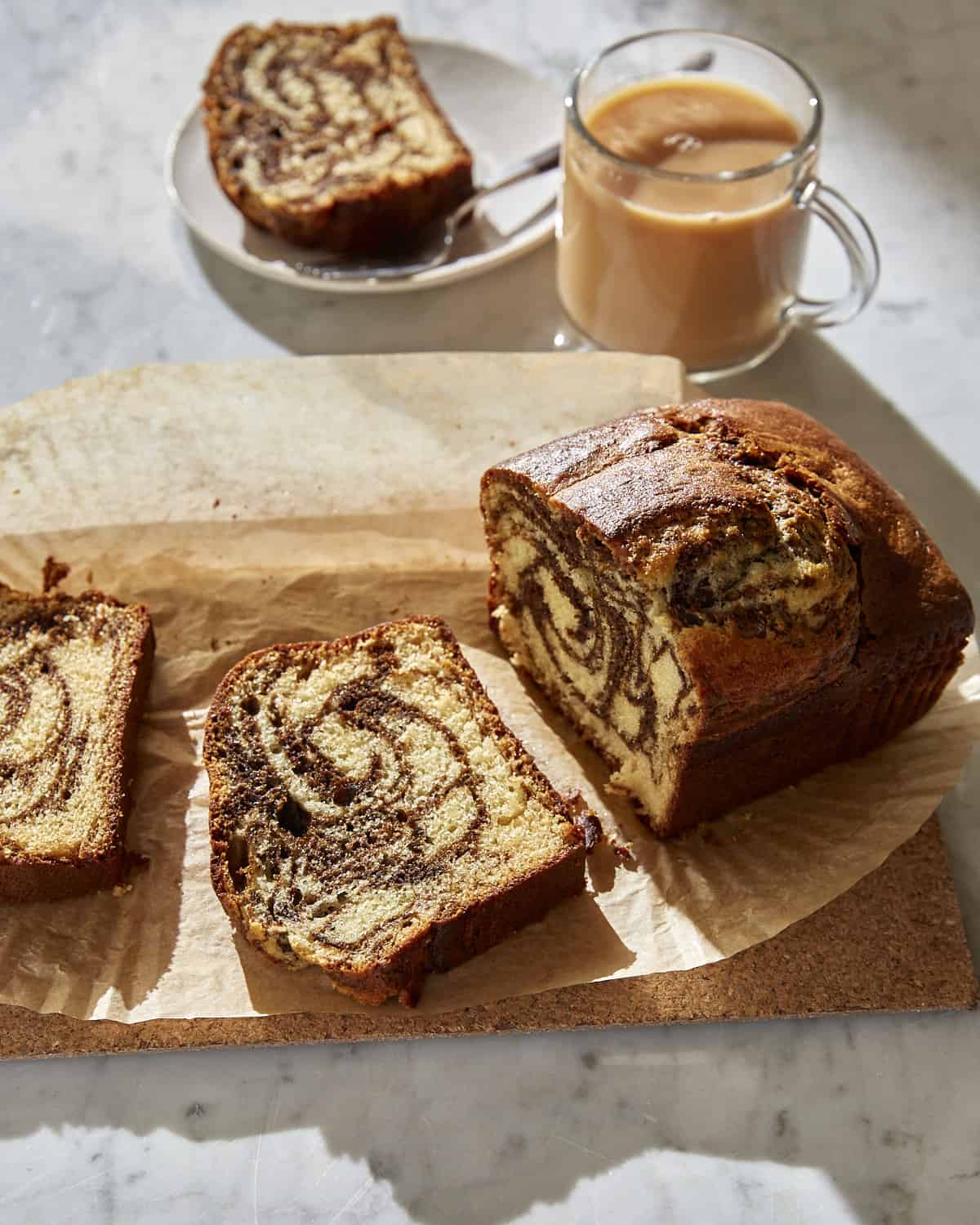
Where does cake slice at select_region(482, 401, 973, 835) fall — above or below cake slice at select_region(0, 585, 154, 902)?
above

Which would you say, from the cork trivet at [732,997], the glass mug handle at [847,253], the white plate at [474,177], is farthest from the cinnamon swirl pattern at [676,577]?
the white plate at [474,177]

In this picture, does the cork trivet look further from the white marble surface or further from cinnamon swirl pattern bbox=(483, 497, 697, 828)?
cinnamon swirl pattern bbox=(483, 497, 697, 828)

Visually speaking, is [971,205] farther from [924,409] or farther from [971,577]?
[971,577]

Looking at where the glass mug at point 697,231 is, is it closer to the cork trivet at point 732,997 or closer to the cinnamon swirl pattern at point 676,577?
the cinnamon swirl pattern at point 676,577

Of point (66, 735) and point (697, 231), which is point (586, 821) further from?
point (697, 231)

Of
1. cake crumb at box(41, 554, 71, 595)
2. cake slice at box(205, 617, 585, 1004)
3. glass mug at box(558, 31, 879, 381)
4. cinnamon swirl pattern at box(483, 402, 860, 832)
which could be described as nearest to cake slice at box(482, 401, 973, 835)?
cinnamon swirl pattern at box(483, 402, 860, 832)

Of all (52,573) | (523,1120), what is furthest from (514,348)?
(523,1120)
